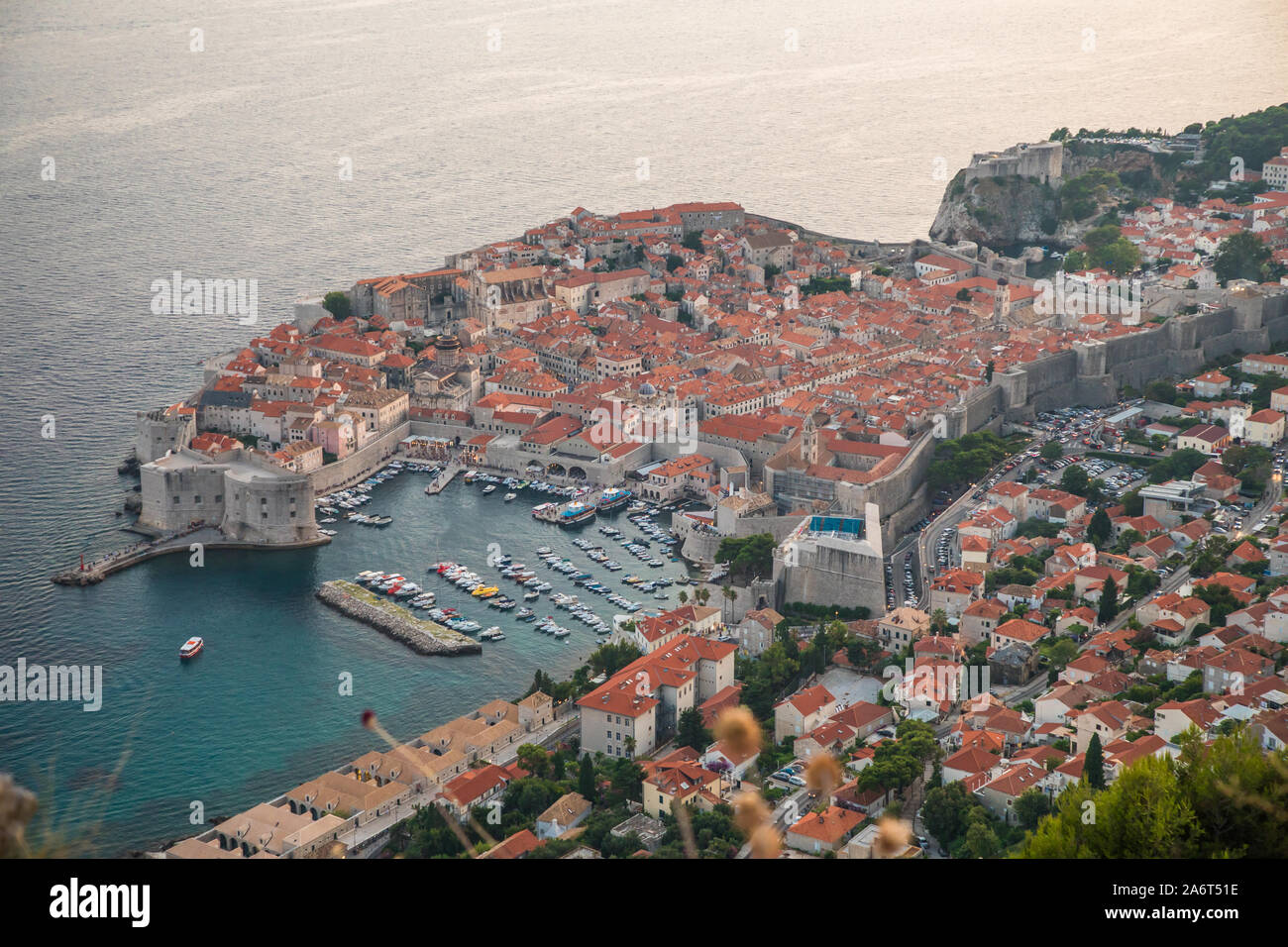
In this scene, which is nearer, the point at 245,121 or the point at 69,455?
the point at 69,455

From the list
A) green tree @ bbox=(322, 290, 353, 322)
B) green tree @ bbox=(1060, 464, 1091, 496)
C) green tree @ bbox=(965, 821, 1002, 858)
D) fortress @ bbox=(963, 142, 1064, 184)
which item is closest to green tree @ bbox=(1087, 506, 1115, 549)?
green tree @ bbox=(1060, 464, 1091, 496)

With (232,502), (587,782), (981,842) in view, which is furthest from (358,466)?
(981,842)

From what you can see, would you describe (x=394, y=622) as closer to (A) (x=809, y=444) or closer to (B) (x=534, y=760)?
(B) (x=534, y=760)

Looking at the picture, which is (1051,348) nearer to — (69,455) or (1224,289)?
(1224,289)

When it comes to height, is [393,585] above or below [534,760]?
above

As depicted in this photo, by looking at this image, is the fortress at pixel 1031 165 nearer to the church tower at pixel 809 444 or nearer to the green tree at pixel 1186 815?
the church tower at pixel 809 444

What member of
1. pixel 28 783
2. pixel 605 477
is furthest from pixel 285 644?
pixel 605 477
